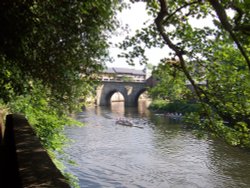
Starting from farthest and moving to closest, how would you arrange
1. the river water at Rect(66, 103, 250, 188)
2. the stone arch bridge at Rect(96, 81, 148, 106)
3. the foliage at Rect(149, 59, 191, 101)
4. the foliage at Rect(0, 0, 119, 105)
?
the stone arch bridge at Rect(96, 81, 148, 106), the river water at Rect(66, 103, 250, 188), the foliage at Rect(149, 59, 191, 101), the foliage at Rect(0, 0, 119, 105)

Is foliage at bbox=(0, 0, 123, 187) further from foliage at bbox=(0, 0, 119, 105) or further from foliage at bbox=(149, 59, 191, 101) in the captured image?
foliage at bbox=(149, 59, 191, 101)

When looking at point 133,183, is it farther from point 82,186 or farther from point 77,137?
point 77,137

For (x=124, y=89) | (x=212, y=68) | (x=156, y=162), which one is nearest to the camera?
(x=212, y=68)

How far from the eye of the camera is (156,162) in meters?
20.5

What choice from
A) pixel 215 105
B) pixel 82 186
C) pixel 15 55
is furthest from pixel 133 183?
pixel 15 55

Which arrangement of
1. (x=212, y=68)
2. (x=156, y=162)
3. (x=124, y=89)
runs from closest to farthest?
(x=212, y=68)
(x=156, y=162)
(x=124, y=89)

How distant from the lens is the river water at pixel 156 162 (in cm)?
1675

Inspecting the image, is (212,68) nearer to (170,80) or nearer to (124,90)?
(170,80)

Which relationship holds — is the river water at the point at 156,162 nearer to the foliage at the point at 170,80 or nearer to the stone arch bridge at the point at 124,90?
the foliage at the point at 170,80

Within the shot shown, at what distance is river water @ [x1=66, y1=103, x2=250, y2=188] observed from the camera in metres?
16.8

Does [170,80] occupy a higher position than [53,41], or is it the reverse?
[53,41]

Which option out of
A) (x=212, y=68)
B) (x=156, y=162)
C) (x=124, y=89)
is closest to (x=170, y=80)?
(x=212, y=68)

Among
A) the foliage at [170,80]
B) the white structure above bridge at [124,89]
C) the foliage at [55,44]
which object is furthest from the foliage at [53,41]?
the white structure above bridge at [124,89]

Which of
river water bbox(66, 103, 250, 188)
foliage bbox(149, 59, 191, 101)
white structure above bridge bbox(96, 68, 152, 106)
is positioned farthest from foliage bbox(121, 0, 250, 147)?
white structure above bridge bbox(96, 68, 152, 106)
